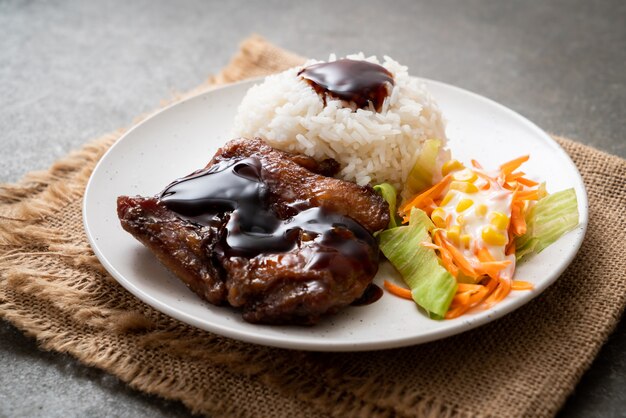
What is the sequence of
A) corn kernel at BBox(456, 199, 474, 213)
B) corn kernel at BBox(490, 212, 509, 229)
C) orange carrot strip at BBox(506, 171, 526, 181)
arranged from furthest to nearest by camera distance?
orange carrot strip at BBox(506, 171, 526, 181) → corn kernel at BBox(456, 199, 474, 213) → corn kernel at BBox(490, 212, 509, 229)

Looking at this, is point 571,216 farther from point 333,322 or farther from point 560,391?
point 333,322

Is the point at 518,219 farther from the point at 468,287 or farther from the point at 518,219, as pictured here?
the point at 468,287

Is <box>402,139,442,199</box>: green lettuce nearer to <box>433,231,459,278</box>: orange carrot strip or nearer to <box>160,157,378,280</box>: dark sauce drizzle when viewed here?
<box>433,231,459,278</box>: orange carrot strip

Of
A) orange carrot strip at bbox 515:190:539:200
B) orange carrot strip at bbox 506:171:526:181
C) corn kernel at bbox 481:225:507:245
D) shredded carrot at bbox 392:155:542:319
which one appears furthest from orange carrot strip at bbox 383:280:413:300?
orange carrot strip at bbox 506:171:526:181

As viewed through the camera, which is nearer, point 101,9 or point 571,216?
point 571,216

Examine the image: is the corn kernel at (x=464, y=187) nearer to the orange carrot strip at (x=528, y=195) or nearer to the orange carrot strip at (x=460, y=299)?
the orange carrot strip at (x=528, y=195)

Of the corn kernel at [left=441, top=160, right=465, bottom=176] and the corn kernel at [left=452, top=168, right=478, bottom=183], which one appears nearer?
the corn kernel at [left=452, top=168, right=478, bottom=183]

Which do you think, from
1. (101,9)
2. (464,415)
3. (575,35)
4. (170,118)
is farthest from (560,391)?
(101,9)
